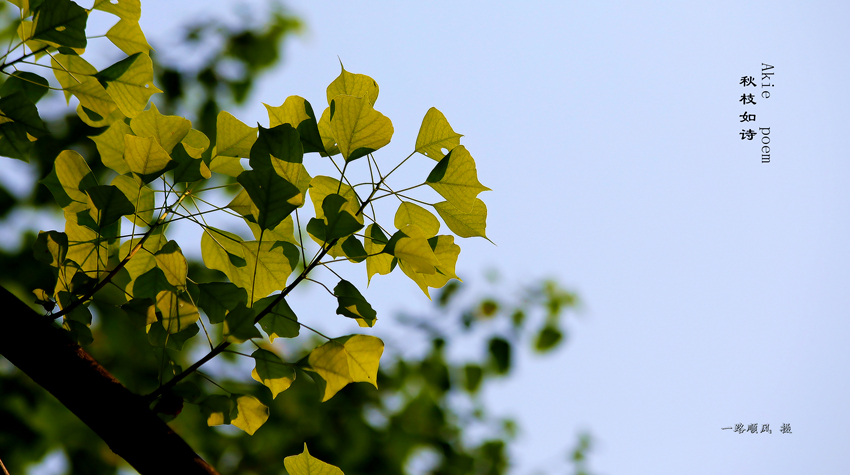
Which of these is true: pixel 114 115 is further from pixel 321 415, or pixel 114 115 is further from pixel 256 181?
pixel 321 415

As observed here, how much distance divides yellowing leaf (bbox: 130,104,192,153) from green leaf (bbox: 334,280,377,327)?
0.49ft

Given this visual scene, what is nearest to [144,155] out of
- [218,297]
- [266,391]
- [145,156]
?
[145,156]

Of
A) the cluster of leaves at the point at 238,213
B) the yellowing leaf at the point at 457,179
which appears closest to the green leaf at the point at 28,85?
the cluster of leaves at the point at 238,213

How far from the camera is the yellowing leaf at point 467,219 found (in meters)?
0.37

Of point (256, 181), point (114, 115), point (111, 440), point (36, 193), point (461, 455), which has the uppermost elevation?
point (36, 193)

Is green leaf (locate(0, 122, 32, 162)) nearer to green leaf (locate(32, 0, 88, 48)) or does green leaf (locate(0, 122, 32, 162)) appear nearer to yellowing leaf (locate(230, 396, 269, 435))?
green leaf (locate(32, 0, 88, 48))

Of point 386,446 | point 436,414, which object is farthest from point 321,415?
point 436,414

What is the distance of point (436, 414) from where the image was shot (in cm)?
156

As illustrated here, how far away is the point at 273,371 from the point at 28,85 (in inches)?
13.7

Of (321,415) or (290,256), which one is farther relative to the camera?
(321,415)

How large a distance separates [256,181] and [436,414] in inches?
54.4

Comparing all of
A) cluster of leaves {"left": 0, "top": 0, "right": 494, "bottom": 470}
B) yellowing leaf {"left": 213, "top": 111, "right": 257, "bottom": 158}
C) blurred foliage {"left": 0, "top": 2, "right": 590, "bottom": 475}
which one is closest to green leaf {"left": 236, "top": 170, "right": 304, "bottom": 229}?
cluster of leaves {"left": 0, "top": 0, "right": 494, "bottom": 470}

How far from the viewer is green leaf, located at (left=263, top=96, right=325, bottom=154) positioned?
13.4 inches

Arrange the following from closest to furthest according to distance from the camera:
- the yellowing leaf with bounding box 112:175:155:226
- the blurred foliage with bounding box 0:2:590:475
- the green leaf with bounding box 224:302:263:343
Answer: the green leaf with bounding box 224:302:263:343
the yellowing leaf with bounding box 112:175:155:226
the blurred foliage with bounding box 0:2:590:475
